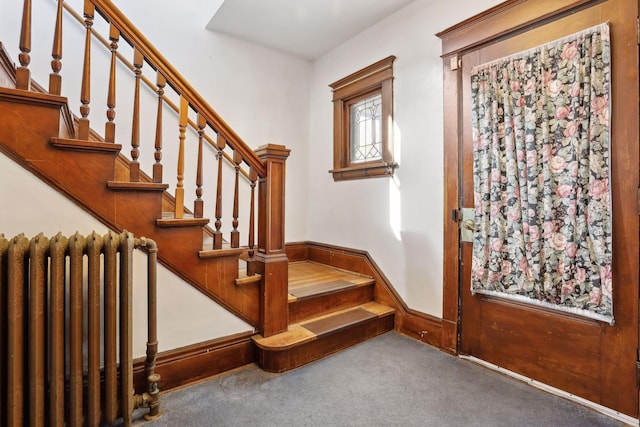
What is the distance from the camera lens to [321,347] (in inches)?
87.4

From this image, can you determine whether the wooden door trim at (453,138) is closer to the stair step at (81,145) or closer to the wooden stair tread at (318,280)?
the wooden stair tread at (318,280)

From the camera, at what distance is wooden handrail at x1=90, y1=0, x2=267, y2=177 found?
166cm

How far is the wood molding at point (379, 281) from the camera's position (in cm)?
244

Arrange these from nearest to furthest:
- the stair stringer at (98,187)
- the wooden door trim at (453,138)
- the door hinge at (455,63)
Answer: the stair stringer at (98,187), the wooden door trim at (453,138), the door hinge at (455,63)

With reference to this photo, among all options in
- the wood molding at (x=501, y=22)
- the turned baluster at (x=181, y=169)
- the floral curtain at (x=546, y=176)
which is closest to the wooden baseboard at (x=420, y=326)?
the floral curtain at (x=546, y=176)

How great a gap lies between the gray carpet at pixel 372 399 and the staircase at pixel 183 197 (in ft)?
0.76

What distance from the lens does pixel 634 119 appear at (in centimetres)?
158

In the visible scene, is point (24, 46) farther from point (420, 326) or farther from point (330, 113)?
point (420, 326)

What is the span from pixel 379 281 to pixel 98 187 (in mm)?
2248

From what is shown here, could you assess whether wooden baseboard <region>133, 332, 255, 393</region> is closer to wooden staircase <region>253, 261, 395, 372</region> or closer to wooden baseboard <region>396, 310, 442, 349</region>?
wooden staircase <region>253, 261, 395, 372</region>

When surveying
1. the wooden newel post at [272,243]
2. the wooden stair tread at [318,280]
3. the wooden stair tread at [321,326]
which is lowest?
the wooden stair tread at [321,326]

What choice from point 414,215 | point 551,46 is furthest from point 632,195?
point 414,215

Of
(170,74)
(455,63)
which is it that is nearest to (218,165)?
(170,74)

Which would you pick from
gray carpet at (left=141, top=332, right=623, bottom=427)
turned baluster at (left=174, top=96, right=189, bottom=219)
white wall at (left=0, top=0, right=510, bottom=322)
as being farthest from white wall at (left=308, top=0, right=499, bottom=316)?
turned baluster at (left=174, top=96, right=189, bottom=219)
